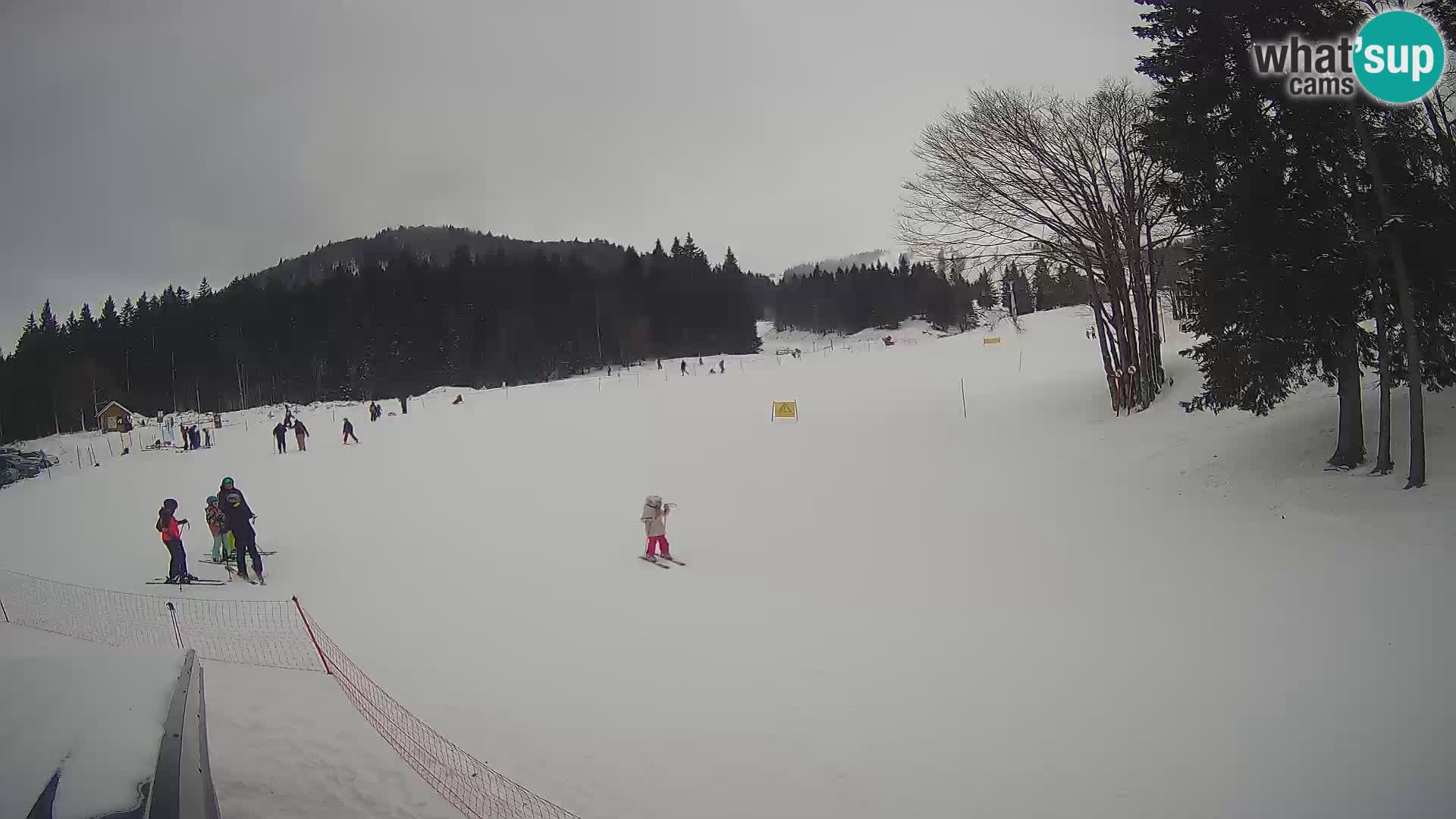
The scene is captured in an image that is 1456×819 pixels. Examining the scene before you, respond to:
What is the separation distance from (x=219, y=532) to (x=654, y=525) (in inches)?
308

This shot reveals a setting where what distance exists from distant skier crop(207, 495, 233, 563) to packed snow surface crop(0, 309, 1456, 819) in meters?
0.43

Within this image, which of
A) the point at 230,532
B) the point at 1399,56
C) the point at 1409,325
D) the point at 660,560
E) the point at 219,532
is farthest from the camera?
the point at 219,532

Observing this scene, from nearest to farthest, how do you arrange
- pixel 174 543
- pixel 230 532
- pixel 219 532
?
pixel 174 543 → pixel 230 532 → pixel 219 532

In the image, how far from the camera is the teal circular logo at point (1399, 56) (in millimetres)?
8680

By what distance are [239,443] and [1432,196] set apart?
1472 inches

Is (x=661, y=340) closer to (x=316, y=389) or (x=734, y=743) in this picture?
(x=316, y=389)

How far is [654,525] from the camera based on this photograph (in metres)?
10.8

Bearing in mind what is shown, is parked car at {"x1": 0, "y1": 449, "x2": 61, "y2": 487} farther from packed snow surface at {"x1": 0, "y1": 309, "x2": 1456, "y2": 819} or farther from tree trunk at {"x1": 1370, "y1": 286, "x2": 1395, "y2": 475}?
tree trunk at {"x1": 1370, "y1": 286, "x2": 1395, "y2": 475}

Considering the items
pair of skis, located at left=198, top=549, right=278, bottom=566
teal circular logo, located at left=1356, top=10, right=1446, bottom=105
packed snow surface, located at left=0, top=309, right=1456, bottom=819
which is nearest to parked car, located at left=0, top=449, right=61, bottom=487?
packed snow surface, located at left=0, top=309, right=1456, bottom=819

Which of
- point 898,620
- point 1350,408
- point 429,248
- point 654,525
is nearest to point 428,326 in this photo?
point 654,525

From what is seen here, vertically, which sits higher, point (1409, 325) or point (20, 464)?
point (1409, 325)

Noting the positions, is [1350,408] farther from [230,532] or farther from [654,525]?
[230,532]

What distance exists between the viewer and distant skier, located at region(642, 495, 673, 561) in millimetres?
10758

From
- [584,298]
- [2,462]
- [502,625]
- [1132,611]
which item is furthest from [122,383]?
[584,298]
